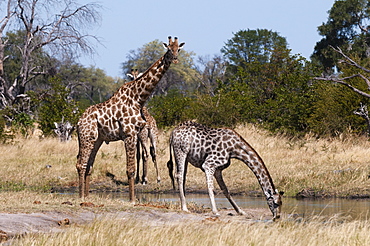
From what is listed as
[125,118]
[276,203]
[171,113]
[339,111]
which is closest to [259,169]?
[276,203]

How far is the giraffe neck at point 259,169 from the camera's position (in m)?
10.3

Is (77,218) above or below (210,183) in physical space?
below

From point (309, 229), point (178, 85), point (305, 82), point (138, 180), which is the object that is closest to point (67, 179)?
point (138, 180)

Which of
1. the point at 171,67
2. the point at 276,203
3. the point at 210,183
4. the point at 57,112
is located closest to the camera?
the point at 276,203

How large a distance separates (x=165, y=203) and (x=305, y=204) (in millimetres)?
3001

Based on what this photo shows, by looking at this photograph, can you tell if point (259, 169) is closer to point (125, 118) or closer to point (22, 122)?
point (125, 118)

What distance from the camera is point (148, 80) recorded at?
11836mm

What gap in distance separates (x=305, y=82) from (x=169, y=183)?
12.1m

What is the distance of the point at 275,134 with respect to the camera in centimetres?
2339

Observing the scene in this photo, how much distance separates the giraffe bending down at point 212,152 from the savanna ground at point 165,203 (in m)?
0.60

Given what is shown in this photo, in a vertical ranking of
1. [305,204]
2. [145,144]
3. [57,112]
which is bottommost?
[305,204]

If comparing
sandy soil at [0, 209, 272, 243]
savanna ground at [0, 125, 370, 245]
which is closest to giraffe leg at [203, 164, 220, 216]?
sandy soil at [0, 209, 272, 243]

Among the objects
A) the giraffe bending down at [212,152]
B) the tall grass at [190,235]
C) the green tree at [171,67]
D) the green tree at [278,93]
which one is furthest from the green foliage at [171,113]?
the green tree at [171,67]

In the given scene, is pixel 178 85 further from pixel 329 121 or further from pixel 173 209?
pixel 173 209
